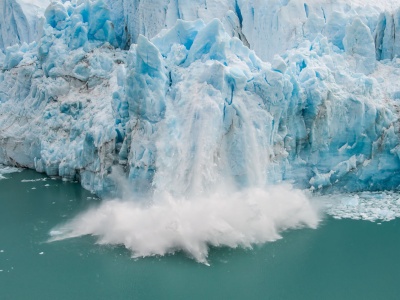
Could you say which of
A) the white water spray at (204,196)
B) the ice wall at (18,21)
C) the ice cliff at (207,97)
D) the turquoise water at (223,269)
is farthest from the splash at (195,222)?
the ice wall at (18,21)

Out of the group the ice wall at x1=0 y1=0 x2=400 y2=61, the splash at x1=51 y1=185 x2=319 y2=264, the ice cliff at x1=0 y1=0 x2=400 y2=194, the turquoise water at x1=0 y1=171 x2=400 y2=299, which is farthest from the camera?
the ice wall at x1=0 y1=0 x2=400 y2=61

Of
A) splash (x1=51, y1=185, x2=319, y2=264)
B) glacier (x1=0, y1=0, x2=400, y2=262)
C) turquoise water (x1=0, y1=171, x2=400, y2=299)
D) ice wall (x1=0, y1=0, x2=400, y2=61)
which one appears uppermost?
ice wall (x1=0, y1=0, x2=400, y2=61)

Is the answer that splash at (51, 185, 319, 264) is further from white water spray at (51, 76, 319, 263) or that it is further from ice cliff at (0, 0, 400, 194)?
ice cliff at (0, 0, 400, 194)

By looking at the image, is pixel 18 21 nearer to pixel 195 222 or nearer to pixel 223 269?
pixel 195 222

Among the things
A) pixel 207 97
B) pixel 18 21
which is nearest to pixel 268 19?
pixel 207 97

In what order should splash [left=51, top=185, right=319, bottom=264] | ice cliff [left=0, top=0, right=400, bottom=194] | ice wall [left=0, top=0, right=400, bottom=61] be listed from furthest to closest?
1. ice wall [left=0, top=0, right=400, bottom=61]
2. ice cliff [left=0, top=0, right=400, bottom=194]
3. splash [left=51, top=185, right=319, bottom=264]

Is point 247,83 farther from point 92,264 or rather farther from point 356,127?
point 92,264

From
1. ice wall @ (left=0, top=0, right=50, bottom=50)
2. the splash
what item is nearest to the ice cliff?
the splash

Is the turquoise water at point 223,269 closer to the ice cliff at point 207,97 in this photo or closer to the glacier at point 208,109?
the glacier at point 208,109
